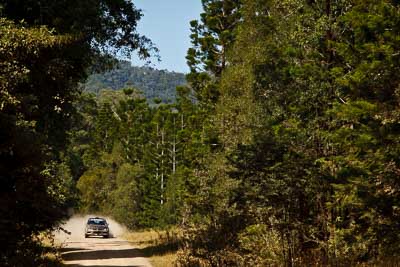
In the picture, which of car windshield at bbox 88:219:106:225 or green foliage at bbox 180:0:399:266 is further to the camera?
car windshield at bbox 88:219:106:225

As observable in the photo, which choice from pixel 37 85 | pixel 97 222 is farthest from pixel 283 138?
pixel 97 222

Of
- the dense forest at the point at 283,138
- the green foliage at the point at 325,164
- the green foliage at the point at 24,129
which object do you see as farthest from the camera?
the green foliage at the point at 325,164

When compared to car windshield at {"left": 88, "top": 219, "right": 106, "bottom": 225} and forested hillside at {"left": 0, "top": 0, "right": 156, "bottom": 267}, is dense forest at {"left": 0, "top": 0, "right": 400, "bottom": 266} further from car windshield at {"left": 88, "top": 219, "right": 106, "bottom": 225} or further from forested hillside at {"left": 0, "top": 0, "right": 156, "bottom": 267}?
car windshield at {"left": 88, "top": 219, "right": 106, "bottom": 225}

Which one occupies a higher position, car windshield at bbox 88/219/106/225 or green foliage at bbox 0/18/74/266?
green foliage at bbox 0/18/74/266

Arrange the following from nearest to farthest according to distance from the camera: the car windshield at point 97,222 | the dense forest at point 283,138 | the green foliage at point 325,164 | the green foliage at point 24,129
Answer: the green foliage at point 24,129 < the dense forest at point 283,138 < the green foliage at point 325,164 < the car windshield at point 97,222

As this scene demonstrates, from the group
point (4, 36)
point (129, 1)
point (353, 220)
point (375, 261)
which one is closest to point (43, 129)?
point (129, 1)

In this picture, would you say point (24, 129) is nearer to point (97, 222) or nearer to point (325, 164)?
point (325, 164)

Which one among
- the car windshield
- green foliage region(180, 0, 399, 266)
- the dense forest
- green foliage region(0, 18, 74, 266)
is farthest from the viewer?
the car windshield

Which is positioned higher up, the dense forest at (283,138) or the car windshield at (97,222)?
the dense forest at (283,138)

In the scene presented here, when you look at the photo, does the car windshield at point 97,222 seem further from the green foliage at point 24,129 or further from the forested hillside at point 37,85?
the green foliage at point 24,129

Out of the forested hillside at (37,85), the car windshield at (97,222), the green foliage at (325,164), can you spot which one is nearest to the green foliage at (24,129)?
the forested hillside at (37,85)

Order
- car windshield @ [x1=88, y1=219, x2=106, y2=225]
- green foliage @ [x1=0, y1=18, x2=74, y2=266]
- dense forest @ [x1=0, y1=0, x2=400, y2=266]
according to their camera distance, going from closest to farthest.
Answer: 1. green foliage @ [x1=0, y1=18, x2=74, y2=266]
2. dense forest @ [x1=0, y1=0, x2=400, y2=266]
3. car windshield @ [x1=88, y1=219, x2=106, y2=225]

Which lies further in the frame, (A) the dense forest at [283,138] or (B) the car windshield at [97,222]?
(B) the car windshield at [97,222]

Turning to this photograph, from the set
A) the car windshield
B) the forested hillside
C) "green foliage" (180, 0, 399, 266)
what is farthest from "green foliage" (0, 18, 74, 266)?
the car windshield
